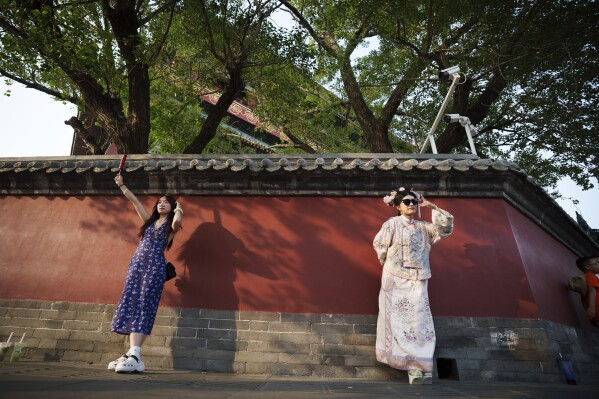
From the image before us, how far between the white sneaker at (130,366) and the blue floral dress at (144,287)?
38 centimetres

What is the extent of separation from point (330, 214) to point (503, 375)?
2751 millimetres

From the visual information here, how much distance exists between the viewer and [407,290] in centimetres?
396

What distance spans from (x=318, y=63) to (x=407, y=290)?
20.1 feet

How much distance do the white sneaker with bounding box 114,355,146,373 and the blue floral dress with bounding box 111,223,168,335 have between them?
383mm

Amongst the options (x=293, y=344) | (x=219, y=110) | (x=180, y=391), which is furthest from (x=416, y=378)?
(x=219, y=110)

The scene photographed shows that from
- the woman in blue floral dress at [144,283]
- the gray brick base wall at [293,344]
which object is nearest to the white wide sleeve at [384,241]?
the gray brick base wall at [293,344]

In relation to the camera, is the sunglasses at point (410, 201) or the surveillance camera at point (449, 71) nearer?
the sunglasses at point (410, 201)

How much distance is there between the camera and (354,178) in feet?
16.2

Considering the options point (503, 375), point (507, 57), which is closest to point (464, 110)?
point (507, 57)

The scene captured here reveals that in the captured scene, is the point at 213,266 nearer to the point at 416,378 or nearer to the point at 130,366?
the point at 130,366

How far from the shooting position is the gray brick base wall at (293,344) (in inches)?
161

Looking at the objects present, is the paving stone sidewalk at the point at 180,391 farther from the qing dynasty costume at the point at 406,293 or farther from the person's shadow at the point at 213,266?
the person's shadow at the point at 213,266

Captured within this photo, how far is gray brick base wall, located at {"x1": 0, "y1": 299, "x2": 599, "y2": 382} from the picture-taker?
409 cm

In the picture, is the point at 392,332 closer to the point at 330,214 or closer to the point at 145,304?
the point at 330,214
